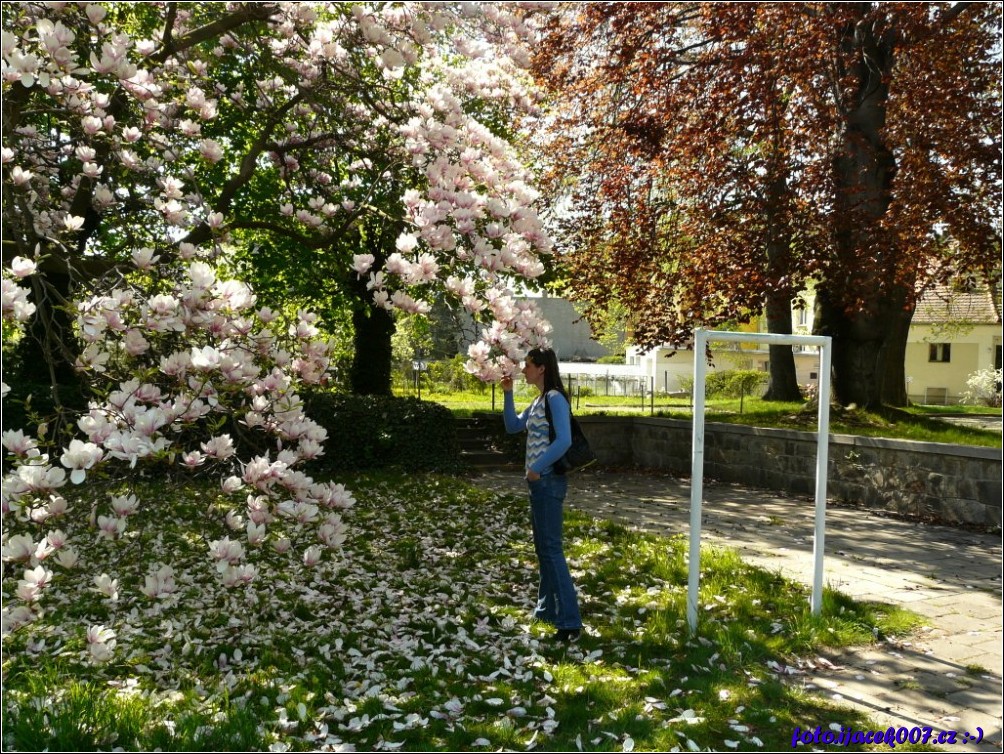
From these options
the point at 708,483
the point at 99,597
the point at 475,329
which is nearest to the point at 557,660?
the point at 475,329

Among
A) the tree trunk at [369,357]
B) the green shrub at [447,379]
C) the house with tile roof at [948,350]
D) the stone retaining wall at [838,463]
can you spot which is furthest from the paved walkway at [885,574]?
the house with tile roof at [948,350]

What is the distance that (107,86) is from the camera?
8602 mm

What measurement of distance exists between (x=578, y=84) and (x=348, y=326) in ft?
25.4

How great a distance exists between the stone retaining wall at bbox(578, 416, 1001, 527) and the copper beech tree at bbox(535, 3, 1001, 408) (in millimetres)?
1902

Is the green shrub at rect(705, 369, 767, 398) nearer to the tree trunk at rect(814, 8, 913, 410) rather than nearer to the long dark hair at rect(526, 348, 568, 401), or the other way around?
the tree trunk at rect(814, 8, 913, 410)

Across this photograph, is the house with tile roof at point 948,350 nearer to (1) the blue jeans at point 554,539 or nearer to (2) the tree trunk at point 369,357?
(2) the tree trunk at point 369,357

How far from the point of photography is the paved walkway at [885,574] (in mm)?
4469

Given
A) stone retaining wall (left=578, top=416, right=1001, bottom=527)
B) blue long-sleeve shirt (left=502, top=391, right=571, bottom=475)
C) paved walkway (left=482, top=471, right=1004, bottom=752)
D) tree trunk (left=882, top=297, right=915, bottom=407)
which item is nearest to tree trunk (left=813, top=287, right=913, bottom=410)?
stone retaining wall (left=578, top=416, right=1001, bottom=527)

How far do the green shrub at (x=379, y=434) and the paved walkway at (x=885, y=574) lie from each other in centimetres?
107

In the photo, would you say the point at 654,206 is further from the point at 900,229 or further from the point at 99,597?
the point at 99,597

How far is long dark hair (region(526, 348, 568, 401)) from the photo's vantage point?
538 cm

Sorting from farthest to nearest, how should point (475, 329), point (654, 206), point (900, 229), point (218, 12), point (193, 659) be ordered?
point (654, 206)
point (900, 229)
point (218, 12)
point (475, 329)
point (193, 659)

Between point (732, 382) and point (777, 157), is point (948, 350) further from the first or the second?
point (777, 157)

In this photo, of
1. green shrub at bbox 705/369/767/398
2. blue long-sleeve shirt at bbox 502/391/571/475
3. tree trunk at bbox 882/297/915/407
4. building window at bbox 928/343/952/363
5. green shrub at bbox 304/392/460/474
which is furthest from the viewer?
building window at bbox 928/343/952/363
